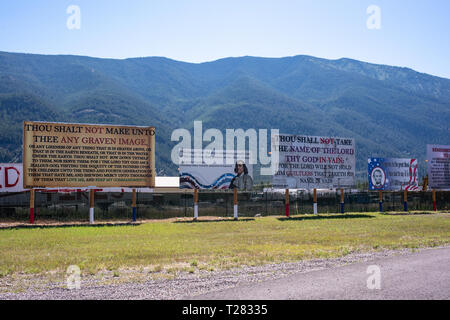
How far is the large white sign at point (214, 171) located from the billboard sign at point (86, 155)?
283 centimetres

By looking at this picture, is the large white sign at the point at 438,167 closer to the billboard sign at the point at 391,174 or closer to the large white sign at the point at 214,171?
the billboard sign at the point at 391,174

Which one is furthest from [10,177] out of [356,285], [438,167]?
[438,167]

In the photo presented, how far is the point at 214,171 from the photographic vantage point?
32125 mm

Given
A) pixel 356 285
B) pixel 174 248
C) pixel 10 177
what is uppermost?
pixel 10 177

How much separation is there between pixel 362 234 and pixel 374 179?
790 inches

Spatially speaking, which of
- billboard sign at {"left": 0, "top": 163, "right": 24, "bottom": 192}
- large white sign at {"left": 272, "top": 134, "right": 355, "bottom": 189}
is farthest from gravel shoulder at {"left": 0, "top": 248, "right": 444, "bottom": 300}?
large white sign at {"left": 272, "top": 134, "right": 355, "bottom": 189}

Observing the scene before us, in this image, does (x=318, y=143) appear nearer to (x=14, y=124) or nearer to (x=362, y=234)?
(x=362, y=234)

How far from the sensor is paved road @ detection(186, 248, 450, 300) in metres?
7.90

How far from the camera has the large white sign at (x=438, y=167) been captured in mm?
40906

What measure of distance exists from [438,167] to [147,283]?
38.5 metres

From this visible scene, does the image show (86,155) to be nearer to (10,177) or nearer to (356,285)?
(10,177)

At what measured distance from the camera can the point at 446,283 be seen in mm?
8766
